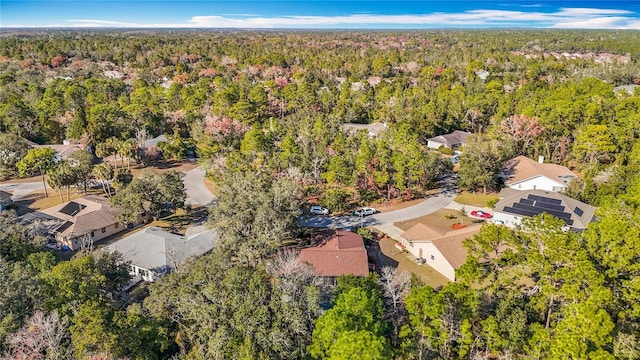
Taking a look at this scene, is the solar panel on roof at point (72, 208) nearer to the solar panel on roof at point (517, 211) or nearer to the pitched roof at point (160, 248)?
the pitched roof at point (160, 248)

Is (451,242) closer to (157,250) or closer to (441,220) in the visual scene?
(441,220)

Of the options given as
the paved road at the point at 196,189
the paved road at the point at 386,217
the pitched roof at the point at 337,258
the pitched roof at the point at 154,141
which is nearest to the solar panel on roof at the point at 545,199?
the paved road at the point at 386,217

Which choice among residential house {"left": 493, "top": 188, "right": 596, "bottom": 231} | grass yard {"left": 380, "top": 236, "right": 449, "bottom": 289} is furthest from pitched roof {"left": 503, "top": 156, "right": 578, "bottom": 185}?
grass yard {"left": 380, "top": 236, "right": 449, "bottom": 289}

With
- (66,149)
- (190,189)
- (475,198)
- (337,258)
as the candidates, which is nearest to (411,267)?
(337,258)

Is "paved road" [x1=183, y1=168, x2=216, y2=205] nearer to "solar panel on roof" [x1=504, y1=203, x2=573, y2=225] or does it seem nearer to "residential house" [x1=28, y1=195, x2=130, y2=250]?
"residential house" [x1=28, y1=195, x2=130, y2=250]

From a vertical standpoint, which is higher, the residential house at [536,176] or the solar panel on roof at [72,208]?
the solar panel on roof at [72,208]

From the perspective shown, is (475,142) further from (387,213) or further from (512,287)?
(512,287)
